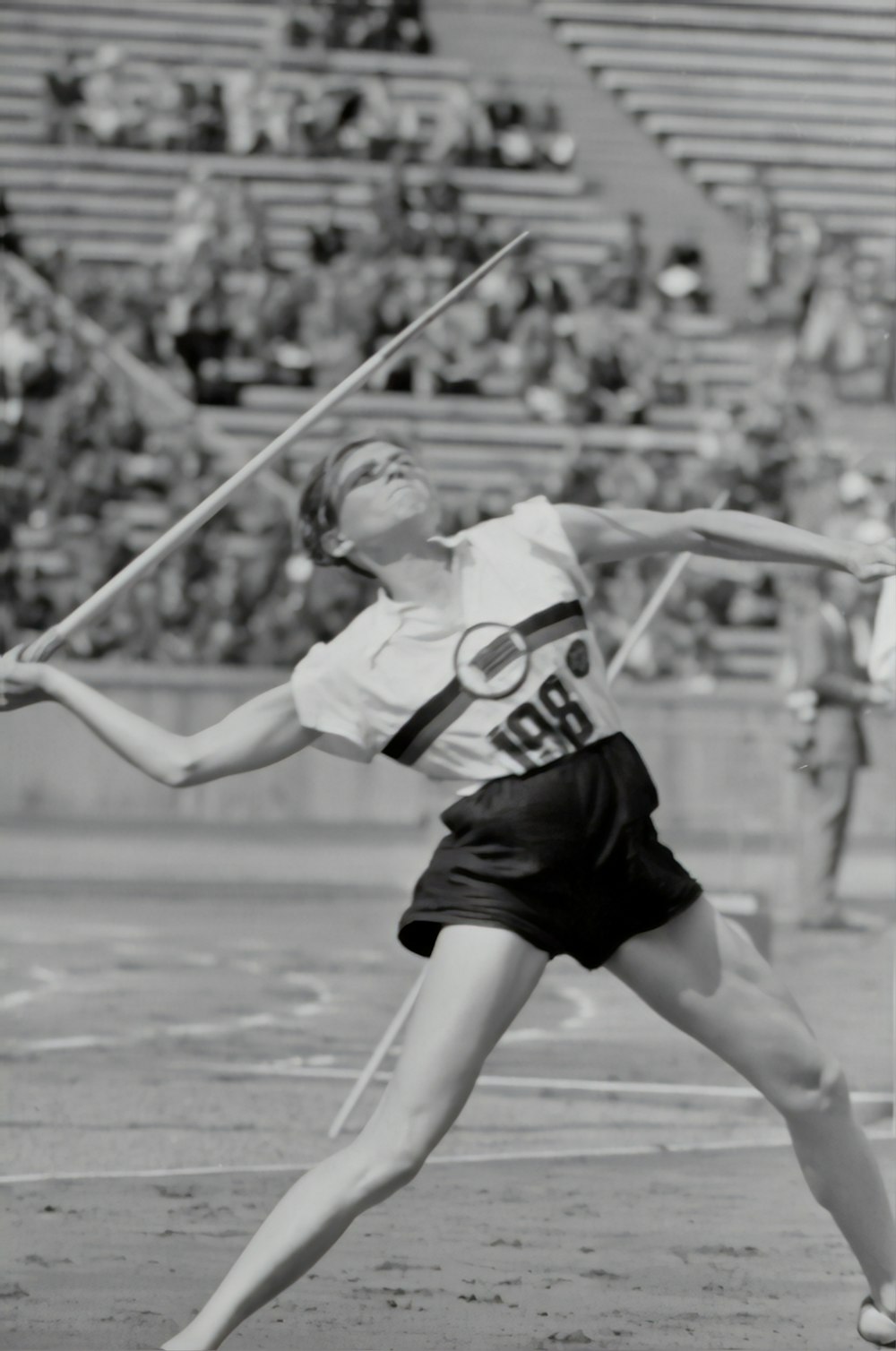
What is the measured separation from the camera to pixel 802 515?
2064 centimetres

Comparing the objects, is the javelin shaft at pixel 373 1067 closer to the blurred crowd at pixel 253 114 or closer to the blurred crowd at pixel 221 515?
the blurred crowd at pixel 221 515

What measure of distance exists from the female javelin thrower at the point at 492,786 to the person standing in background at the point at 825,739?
398 inches

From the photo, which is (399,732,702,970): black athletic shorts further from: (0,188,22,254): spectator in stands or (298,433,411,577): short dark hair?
(0,188,22,254): spectator in stands

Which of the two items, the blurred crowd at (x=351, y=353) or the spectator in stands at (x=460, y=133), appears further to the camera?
the spectator in stands at (x=460, y=133)

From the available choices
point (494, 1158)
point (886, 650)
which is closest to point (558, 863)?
point (886, 650)

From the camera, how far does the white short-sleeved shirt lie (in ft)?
13.6

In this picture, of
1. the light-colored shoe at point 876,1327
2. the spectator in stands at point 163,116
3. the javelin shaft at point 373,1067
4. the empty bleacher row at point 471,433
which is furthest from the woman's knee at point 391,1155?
the spectator in stands at point 163,116

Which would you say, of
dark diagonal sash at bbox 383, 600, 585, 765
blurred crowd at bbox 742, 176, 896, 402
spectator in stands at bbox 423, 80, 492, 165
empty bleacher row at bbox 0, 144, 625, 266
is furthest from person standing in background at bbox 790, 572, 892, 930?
spectator in stands at bbox 423, 80, 492, 165

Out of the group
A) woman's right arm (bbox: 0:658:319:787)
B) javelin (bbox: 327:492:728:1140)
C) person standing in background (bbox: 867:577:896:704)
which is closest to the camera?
woman's right arm (bbox: 0:658:319:787)

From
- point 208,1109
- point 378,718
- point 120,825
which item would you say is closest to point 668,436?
point 120,825

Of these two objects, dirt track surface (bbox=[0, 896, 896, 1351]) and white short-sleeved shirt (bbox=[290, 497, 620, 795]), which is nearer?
white short-sleeved shirt (bbox=[290, 497, 620, 795])

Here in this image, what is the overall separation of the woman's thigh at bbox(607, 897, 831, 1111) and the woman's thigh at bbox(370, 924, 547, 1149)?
0.29 meters

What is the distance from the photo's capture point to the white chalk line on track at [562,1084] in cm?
815

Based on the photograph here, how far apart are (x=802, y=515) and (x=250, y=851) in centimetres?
586
